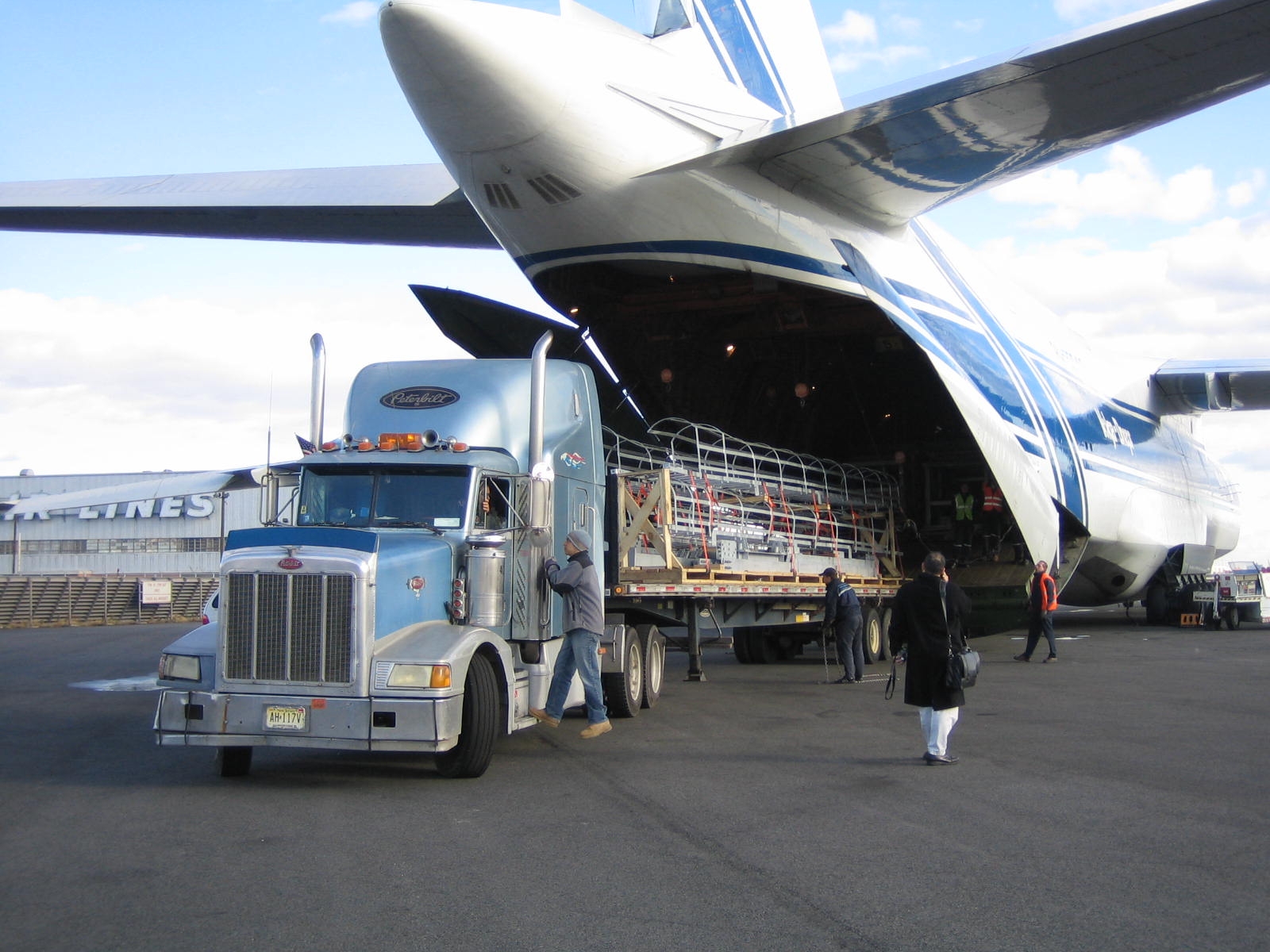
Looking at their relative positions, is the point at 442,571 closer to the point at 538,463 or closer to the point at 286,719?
the point at 538,463

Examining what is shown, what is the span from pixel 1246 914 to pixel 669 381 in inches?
520

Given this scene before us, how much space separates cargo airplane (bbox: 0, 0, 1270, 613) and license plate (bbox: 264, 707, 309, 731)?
4.07m

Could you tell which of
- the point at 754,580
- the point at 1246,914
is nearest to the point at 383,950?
the point at 1246,914

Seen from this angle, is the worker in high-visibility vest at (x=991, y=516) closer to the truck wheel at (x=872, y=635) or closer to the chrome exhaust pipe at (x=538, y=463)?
the truck wheel at (x=872, y=635)

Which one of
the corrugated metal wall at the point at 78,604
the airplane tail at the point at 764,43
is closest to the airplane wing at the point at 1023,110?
the airplane tail at the point at 764,43

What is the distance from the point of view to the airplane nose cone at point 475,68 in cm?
1118

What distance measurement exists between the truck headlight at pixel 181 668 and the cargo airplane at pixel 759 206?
3149mm

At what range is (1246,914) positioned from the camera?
492cm

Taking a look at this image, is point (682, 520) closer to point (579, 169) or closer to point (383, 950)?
point (579, 169)

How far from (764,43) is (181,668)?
1317 cm

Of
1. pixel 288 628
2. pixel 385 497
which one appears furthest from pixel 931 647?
pixel 288 628

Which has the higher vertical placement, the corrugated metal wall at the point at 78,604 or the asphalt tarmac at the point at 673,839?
the corrugated metal wall at the point at 78,604

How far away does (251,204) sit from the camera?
16.3 meters

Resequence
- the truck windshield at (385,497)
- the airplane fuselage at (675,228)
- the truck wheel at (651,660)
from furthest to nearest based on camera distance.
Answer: the truck wheel at (651,660) → the airplane fuselage at (675,228) → the truck windshield at (385,497)
